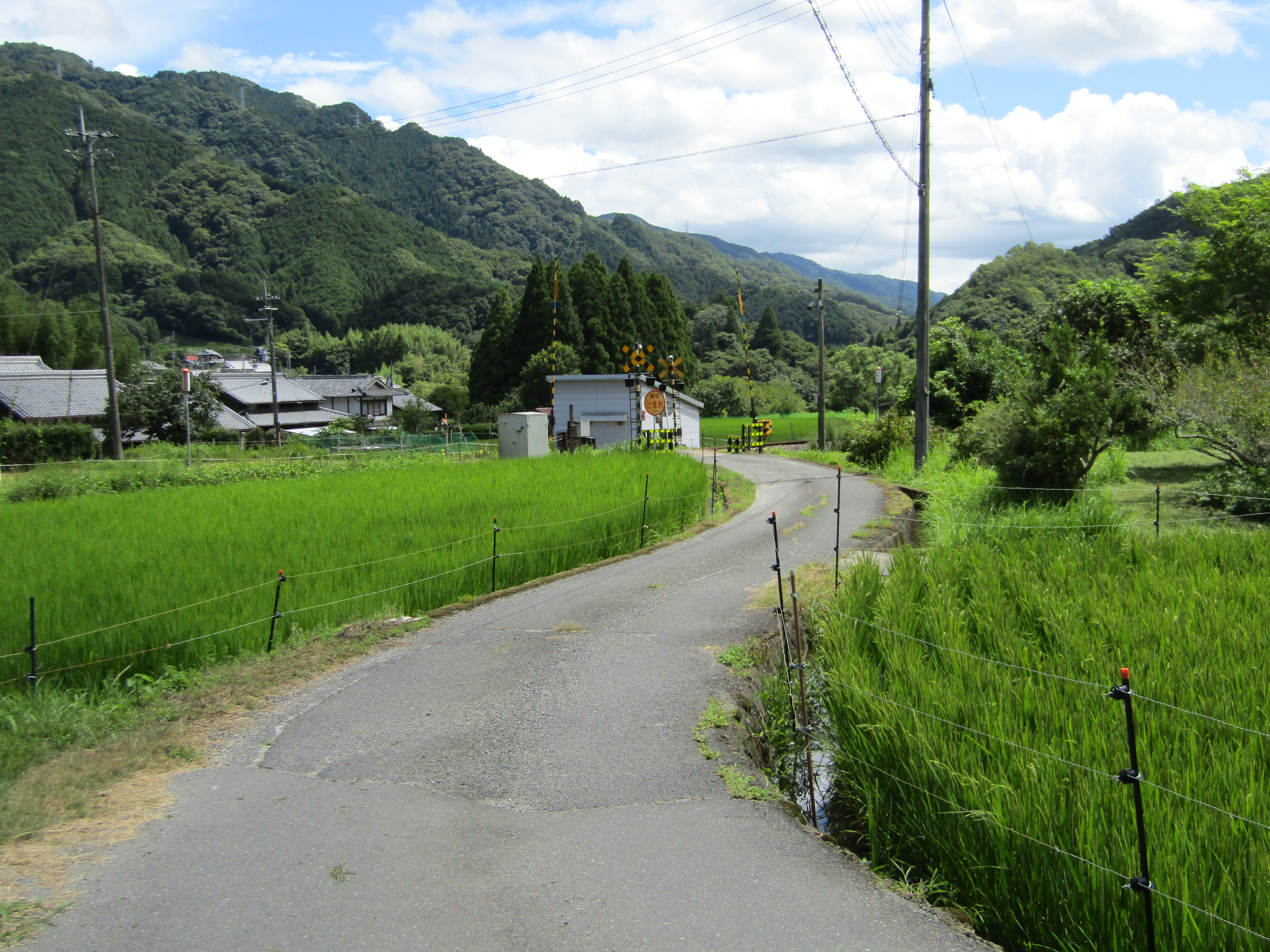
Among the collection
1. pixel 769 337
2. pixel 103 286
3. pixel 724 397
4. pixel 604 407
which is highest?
pixel 769 337

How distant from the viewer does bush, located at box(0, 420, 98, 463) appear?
30422 mm

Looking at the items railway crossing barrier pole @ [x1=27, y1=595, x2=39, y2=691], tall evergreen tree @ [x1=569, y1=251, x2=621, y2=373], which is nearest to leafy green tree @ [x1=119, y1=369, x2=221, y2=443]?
tall evergreen tree @ [x1=569, y1=251, x2=621, y2=373]

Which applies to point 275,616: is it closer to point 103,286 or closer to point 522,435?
point 522,435

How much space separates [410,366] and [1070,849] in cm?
8525

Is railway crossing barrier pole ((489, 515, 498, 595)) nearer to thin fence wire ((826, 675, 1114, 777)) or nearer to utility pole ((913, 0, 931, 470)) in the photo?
thin fence wire ((826, 675, 1114, 777))

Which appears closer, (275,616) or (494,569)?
(275,616)

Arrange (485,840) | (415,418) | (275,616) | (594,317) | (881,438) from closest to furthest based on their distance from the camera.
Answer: (485,840) < (275,616) < (881,438) < (594,317) < (415,418)

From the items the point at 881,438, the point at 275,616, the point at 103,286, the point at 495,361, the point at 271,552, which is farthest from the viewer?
the point at 495,361

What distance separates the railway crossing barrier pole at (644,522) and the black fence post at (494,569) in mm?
3128

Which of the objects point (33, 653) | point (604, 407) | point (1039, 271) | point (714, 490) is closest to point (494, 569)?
point (33, 653)

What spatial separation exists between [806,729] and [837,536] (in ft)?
17.6

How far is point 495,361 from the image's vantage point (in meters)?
48.5

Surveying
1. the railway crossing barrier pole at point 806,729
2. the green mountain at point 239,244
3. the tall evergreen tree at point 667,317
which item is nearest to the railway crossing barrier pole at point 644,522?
the railway crossing barrier pole at point 806,729

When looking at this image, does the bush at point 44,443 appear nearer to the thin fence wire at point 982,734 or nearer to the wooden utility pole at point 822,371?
the wooden utility pole at point 822,371
